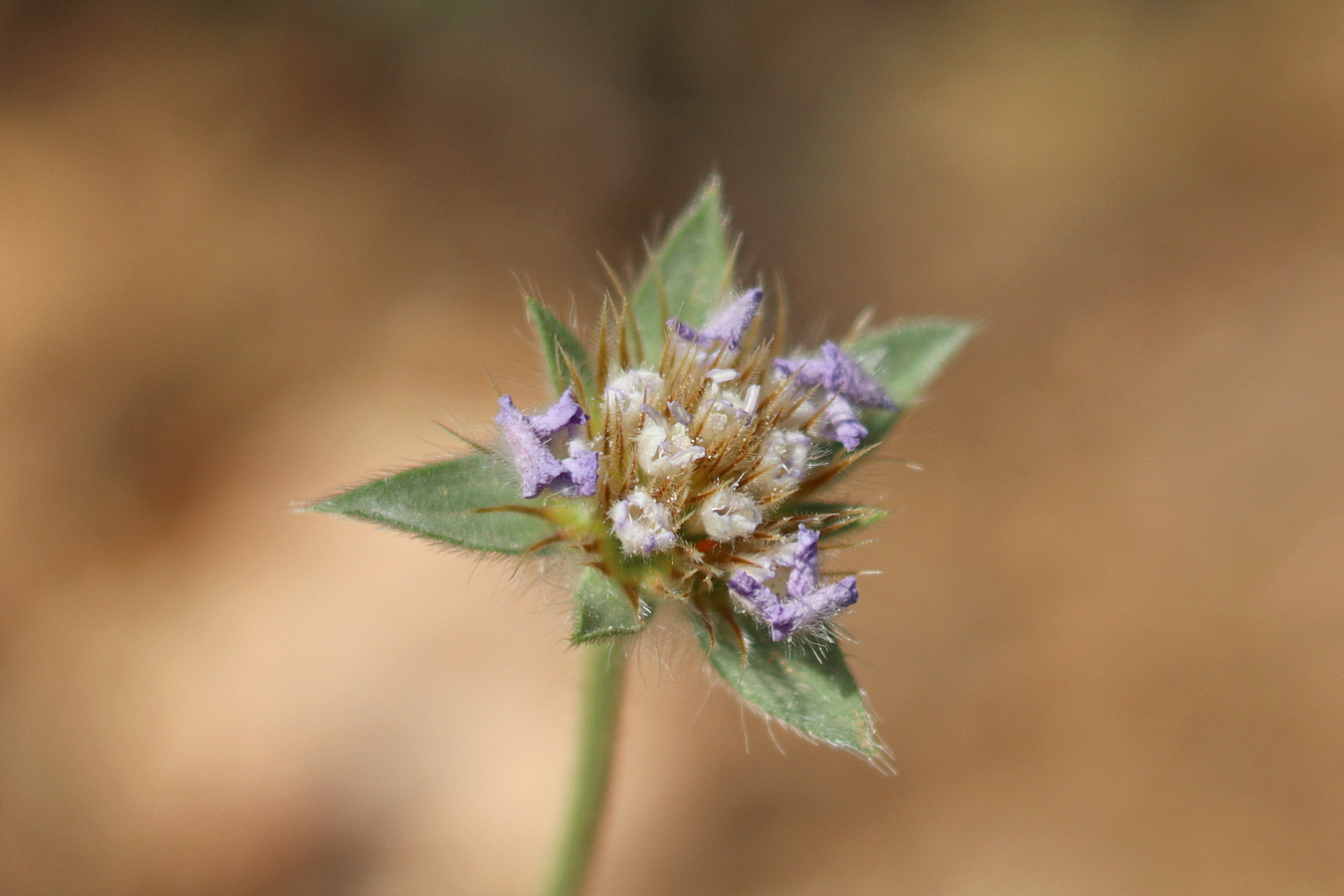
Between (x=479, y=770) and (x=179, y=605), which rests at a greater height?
(x=179, y=605)

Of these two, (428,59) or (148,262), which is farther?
(428,59)

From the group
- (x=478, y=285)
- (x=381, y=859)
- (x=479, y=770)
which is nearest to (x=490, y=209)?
(x=478, y=285)

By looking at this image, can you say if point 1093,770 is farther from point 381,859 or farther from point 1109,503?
point 381,859

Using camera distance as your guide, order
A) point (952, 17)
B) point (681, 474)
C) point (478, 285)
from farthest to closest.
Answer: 1. point (952, 17)
2. point (478, 285)
3. point (681, 474)

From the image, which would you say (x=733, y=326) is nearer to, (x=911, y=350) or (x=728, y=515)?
(x=728, y=515)

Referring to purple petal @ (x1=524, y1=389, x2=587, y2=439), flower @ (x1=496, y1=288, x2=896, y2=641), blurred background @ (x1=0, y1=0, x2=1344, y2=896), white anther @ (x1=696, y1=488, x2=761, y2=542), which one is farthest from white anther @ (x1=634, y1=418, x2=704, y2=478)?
blurred background @ (x1=0, y1=0, x2=1344, y2=896)
